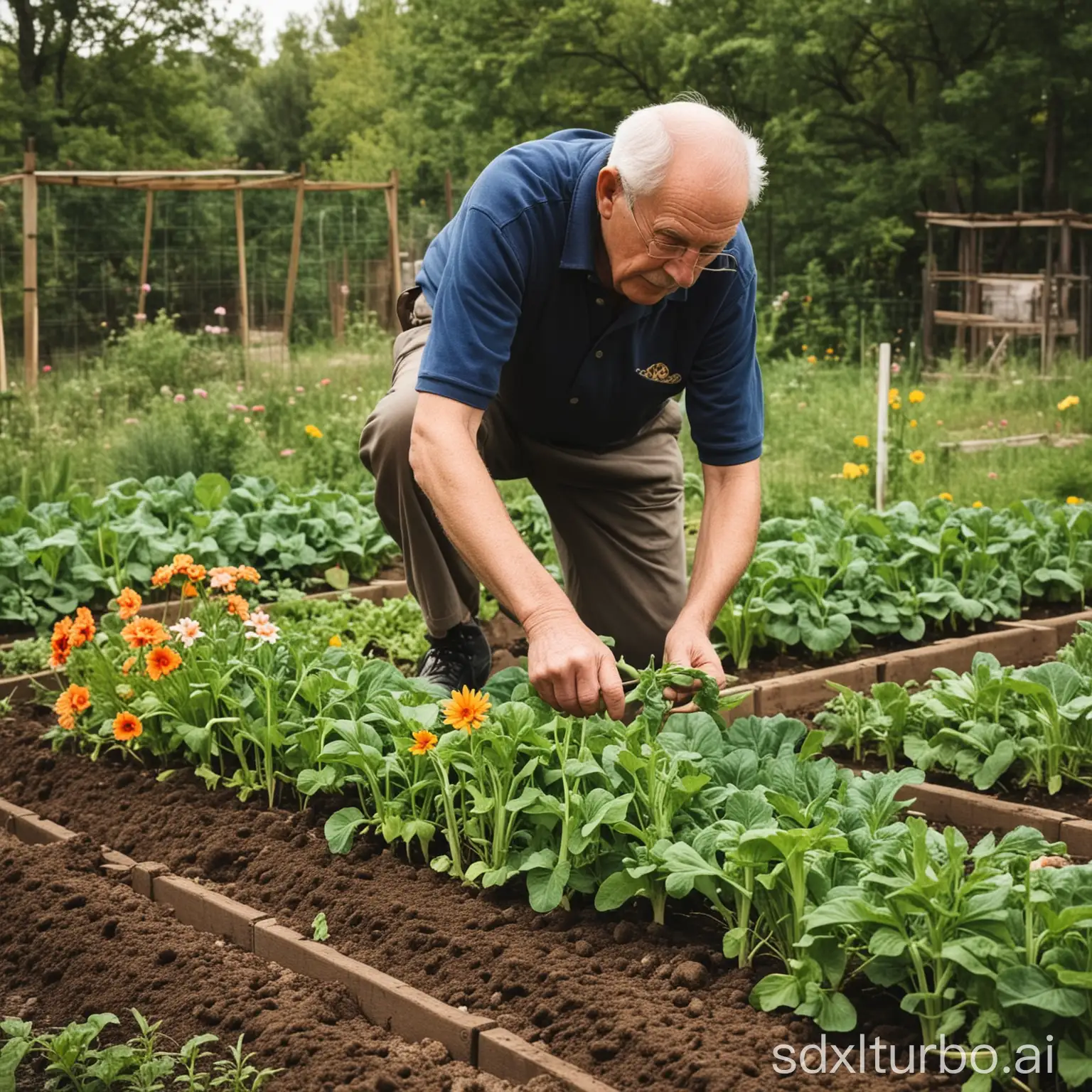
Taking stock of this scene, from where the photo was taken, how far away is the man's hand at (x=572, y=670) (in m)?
2.42

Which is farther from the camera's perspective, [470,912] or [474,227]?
[474,227]

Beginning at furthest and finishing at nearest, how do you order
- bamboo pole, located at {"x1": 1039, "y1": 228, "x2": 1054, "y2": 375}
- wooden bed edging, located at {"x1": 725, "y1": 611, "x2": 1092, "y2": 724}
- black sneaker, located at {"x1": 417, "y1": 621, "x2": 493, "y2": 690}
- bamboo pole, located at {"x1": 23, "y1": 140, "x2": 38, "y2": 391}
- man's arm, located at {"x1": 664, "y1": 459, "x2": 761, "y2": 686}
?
bamboo pole, located at {"x1": 1039, "y1": 228, "x2": 1054, "y2": 375} → bamboo pole, located at {"x1": 23, "y1": 140, "x2": 38, "y2": 391} → wooden bed edging, located at {"x1": 725, "y1": 611, "x2": 1092, "y2": 724} → black sneaker, located at {"x1": 417, "y1": 621, "x2": 493, "y2": 690} → man's arm, located at {"x1": 664, "y1": 459, "x2": 761, "y2": 686}

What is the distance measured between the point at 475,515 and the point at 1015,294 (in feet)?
51.7

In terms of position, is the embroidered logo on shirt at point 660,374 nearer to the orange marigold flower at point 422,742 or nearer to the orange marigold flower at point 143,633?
the orange marigold flower at point 422,742

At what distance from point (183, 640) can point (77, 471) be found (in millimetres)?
4540

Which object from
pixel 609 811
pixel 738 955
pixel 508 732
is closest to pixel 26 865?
pixel 508 732

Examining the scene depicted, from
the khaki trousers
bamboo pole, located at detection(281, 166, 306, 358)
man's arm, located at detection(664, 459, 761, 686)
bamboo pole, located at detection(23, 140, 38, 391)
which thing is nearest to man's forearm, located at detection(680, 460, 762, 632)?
man's arm, located at detection(664, 459, 761, 686)

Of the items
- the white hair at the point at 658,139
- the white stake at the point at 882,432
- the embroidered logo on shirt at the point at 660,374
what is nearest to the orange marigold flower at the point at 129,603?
the embroidered logo on shirt at the point at 660,374

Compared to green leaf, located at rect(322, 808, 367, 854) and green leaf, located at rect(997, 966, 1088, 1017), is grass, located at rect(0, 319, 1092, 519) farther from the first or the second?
green leaf, located at rect(997, 966, 1088, 1017)

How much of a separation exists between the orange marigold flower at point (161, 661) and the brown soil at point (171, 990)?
1.52 feet

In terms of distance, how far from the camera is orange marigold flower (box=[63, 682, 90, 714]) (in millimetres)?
3471

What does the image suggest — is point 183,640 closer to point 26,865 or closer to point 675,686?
point 26,865

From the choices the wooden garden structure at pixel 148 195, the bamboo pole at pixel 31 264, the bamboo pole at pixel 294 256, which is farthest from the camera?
the bamboo pole at pixel 294 256

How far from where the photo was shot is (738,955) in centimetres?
235
